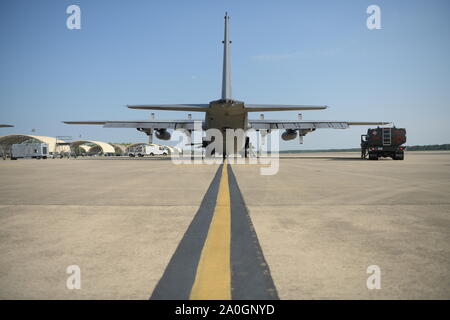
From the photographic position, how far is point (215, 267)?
8.29ft

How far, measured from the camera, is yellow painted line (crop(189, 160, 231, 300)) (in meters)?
2.08

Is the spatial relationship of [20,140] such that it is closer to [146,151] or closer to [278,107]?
[146,151]

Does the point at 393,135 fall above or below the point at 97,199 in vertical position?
above

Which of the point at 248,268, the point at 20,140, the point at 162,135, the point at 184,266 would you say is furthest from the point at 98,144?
the point at 248,268

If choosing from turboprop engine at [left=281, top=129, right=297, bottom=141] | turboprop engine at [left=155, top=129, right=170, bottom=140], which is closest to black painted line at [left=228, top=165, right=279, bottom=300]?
turboprop engine at [left=155, top=129, right=170, bottom=140]

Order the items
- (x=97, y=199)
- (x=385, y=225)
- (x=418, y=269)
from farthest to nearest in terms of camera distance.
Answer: (x=97, y=199), (x=385, y=225), (x=418, y=269)

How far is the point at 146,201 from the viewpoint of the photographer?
6016mm

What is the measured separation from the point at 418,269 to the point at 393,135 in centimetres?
2527

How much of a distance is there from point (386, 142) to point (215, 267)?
26456 mm

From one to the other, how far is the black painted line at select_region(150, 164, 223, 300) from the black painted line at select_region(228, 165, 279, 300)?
0.33m

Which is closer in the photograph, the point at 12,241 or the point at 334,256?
the point at 334,256

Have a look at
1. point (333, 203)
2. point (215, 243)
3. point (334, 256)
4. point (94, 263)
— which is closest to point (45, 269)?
point (94, 263)
